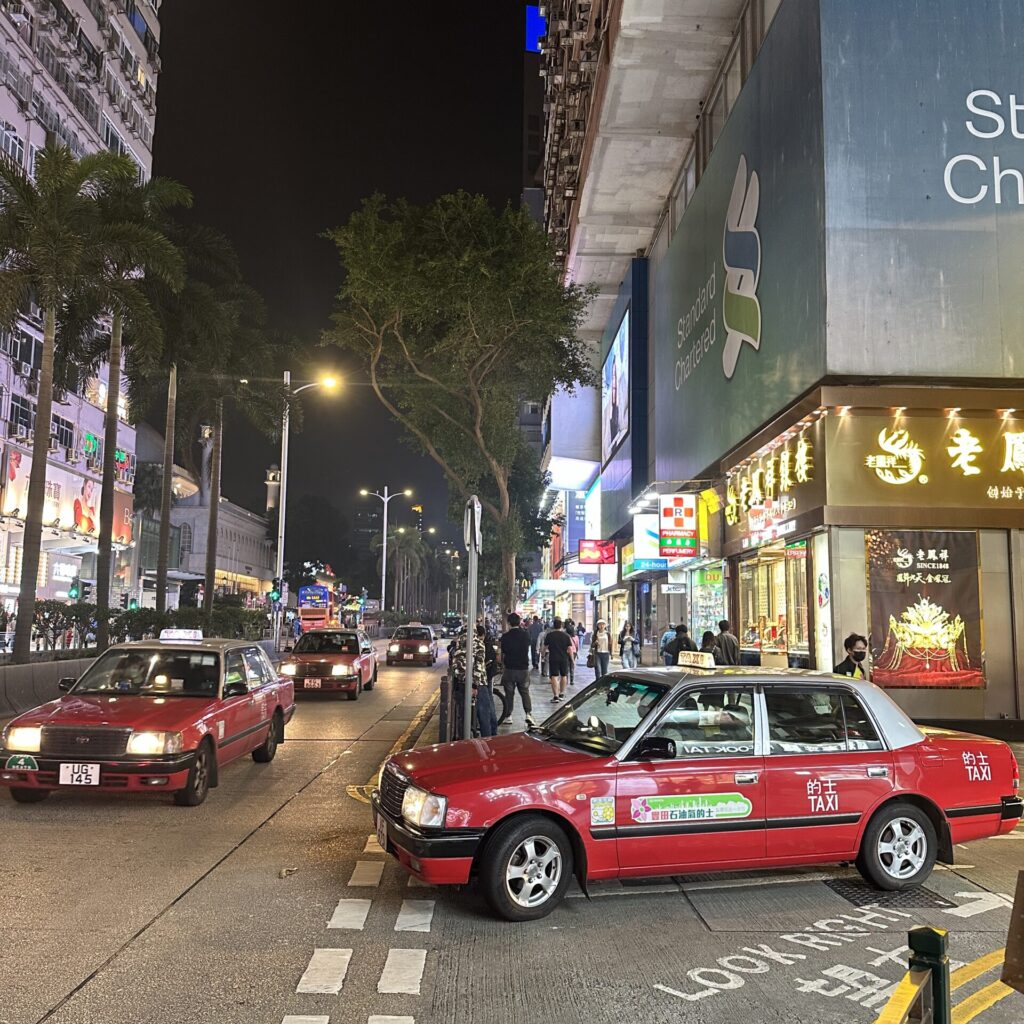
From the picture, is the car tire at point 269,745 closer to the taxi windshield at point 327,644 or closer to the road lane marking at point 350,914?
the road lane marking at point 350,914

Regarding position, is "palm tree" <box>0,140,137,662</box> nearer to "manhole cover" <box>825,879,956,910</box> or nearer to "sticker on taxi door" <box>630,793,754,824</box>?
"sticker on taxi door" <box>630,793,754,824</box>

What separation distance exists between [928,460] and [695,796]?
10.7 meters

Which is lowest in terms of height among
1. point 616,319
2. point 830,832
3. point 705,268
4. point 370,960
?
point 370,960

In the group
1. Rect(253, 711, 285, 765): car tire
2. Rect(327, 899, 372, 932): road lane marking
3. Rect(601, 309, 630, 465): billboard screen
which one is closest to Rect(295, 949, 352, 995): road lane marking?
Rect(327, 899, 372, 932): road lane marking

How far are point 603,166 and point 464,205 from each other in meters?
8.75

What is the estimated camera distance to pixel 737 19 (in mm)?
20078

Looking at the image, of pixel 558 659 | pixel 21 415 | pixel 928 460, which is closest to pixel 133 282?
pixel 21 415

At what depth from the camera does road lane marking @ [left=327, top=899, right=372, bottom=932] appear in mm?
5254

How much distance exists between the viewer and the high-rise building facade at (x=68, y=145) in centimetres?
3444

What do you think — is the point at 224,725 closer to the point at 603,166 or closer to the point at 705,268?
the point at 705,268

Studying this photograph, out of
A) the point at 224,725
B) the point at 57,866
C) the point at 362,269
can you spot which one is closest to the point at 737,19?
the point at 362,269

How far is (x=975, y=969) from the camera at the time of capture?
4.70 meters

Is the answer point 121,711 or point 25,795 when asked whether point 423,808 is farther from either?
point 25,795

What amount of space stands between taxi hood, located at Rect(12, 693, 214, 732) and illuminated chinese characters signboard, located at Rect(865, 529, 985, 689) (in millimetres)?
10617
